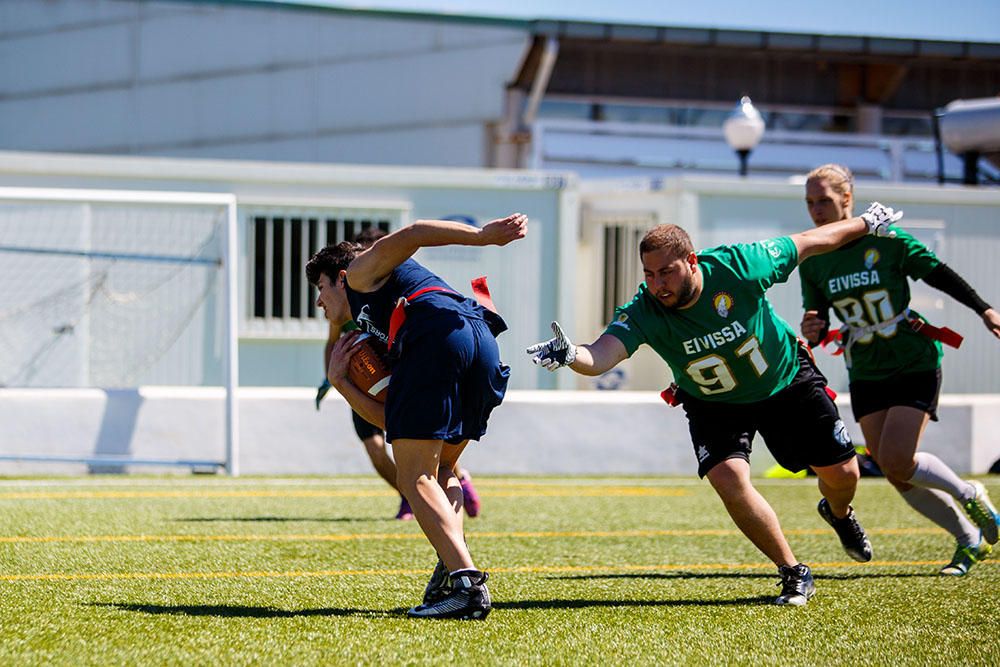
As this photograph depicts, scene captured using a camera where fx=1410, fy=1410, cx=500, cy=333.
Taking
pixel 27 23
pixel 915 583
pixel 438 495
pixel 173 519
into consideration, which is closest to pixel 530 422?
pixel 173 519

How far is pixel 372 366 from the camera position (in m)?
5.78

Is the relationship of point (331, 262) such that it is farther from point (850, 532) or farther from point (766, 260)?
point (850, 532)

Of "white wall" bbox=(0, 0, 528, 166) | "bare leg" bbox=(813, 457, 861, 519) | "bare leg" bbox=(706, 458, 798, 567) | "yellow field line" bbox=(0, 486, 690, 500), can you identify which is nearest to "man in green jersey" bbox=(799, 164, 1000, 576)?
"bare leg" bbox=(813, 457, 861, 519)

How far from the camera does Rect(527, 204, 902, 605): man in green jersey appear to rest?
575 centimetres

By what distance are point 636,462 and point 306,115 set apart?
13445 mm

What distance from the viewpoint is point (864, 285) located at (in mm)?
7164

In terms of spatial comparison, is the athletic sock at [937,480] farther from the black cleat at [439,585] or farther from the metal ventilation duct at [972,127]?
the metal ventilation duct at [972,127]

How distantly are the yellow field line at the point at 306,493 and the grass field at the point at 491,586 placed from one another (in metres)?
0.11

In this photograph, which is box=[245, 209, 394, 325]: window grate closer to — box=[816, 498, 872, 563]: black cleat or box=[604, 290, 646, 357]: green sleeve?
box=[816, 498, 872, 563]: black cleat

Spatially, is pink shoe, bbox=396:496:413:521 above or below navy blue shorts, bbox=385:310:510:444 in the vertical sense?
below

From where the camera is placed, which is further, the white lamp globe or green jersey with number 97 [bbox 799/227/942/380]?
the white lamp globe

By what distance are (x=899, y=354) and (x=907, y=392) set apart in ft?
0.65

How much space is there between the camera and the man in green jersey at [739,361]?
18.9ft

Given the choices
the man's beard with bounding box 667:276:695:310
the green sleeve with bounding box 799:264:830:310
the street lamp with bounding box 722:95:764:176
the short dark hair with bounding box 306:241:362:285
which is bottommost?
the green sleeve with bounding box 799:264:830:310
